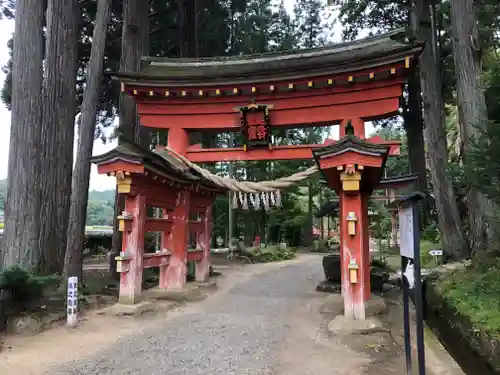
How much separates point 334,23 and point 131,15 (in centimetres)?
970

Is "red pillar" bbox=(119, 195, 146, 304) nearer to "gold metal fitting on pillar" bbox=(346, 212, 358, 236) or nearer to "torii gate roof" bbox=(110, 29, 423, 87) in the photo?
"torii gate roof" bbox=(110, 29, 423, 87)

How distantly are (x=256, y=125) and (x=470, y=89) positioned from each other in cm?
425

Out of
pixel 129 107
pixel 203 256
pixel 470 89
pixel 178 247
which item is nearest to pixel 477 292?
pixel 470 89

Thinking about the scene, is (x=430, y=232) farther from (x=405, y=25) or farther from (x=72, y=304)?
(x=72, y=304)

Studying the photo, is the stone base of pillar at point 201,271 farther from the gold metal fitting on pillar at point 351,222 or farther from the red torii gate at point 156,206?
→ the gold metal fitting on pillar at point 351,222

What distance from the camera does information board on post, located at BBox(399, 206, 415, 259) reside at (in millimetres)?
3652

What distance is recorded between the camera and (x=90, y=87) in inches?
372

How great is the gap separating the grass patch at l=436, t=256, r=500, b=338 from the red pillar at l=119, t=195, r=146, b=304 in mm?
5198

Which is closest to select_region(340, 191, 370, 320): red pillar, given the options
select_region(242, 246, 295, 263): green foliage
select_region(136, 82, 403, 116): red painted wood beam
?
select_region(136, 82, 403, 116): red painted wood beam

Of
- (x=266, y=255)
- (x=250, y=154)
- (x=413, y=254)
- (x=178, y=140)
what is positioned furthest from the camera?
(x=266, y=255)

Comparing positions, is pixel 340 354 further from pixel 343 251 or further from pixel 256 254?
pixel 256 254

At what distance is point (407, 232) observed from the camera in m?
3.91

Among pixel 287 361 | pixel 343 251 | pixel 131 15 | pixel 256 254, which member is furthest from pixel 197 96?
pixel 256 254

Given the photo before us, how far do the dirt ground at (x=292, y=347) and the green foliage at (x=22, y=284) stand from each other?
1.87ft
